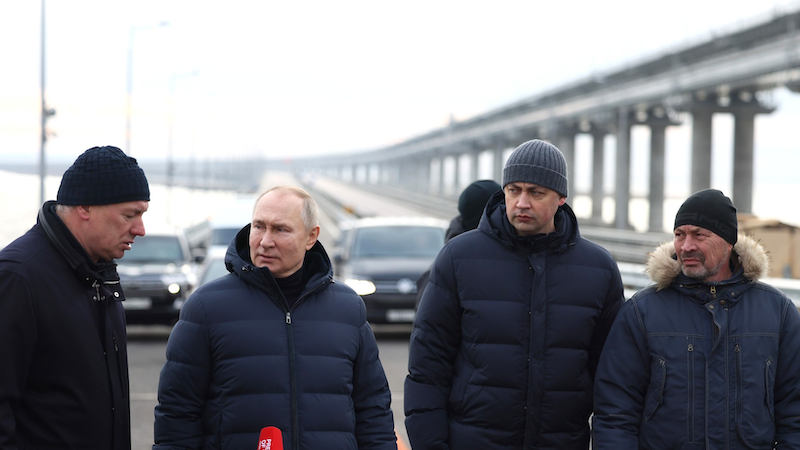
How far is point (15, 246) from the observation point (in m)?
3.16

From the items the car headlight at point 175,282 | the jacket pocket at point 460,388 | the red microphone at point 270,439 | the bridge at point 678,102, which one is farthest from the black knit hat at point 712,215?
the bridge at point 678,102

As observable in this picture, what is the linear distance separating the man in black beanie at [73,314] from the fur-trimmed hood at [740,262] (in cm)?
201

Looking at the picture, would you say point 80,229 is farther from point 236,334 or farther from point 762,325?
point 762,325

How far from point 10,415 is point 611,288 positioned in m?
2.43

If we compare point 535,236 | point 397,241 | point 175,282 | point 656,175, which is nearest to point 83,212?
point 535,236

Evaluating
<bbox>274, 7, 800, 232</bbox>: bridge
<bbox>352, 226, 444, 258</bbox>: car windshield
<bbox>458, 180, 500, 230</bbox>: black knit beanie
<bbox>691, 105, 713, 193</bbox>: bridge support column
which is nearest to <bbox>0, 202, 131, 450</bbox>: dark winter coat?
<bbox>458, 180, 500, 230</bbox>: black knit beanie

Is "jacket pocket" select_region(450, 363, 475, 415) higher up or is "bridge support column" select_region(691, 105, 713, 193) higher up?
"bridge support column" select_region(691, 105, 713, 193)

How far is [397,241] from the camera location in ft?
54.1

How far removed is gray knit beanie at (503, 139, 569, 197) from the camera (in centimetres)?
407

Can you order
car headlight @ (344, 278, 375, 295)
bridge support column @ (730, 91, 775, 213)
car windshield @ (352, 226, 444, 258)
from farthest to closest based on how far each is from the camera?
1. bridge support column @ (730, 91, 775, 213)
2. car windshield @ (352, 226, 444, 258)
3. car headlight @ (344, 278, 375, 295)

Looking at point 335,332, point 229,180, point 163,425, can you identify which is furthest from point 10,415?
point 229,180

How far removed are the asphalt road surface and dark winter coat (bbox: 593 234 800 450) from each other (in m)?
4.68

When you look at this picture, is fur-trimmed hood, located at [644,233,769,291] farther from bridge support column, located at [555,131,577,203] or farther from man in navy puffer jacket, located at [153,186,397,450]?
bridge support column, located at [555,131,577,203]

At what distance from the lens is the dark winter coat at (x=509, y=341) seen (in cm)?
393
